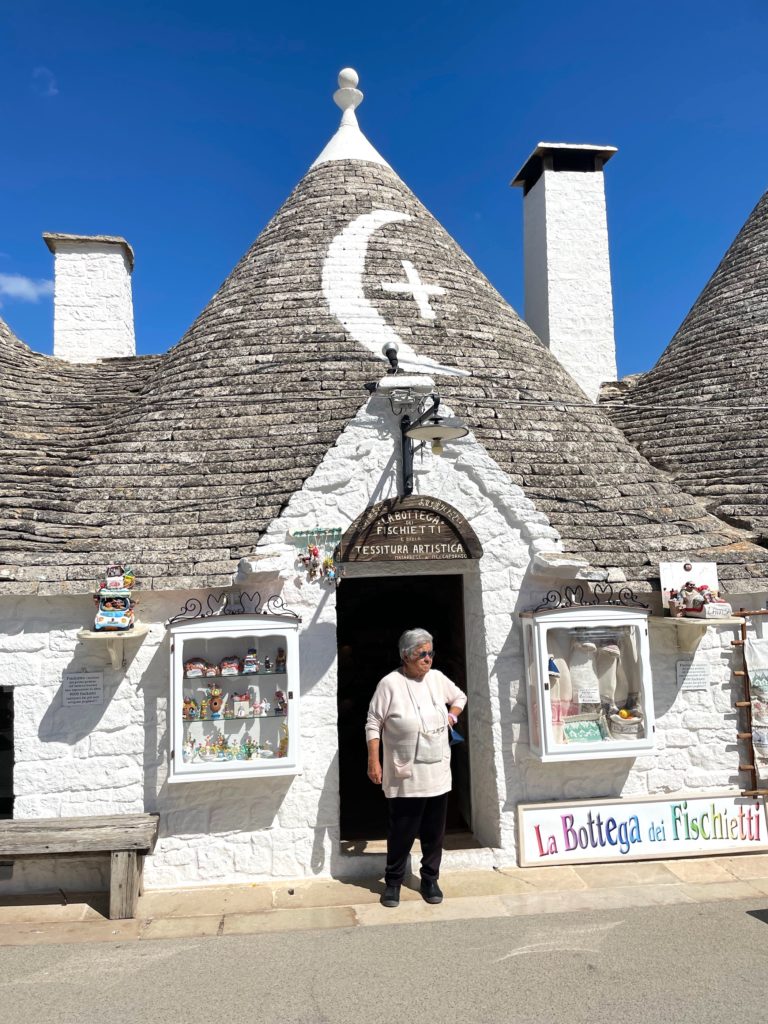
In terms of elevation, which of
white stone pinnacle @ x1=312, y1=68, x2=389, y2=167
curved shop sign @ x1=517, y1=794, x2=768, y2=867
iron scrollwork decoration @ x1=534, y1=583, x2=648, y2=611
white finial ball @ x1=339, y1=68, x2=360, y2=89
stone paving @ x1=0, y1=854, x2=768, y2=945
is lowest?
stone paving @ x1=0, y1=854, x2=768, y2=945

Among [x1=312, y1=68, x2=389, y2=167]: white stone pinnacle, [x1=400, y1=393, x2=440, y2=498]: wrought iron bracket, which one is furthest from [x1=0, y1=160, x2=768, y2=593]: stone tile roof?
[x1=312, y1=68, x2=389, y2=167]: white stone pinnacle

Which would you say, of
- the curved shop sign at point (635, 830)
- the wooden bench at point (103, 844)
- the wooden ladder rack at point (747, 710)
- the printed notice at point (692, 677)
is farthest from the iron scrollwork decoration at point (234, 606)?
the wooden ladder rack at point (747, 710)

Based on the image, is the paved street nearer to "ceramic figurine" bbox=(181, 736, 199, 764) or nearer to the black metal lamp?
"ceramic figurine" bbox=(181, 736, 199, 764)

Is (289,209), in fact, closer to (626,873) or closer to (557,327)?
(557,327)

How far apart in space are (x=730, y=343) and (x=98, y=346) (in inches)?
308

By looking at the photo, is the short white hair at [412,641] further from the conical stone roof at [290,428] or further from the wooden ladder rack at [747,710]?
the wooden ladder rack at [747,710]

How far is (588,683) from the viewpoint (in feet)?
17.2

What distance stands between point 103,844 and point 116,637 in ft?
4.05

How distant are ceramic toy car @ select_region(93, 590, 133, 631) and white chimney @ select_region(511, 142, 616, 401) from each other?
6.94m

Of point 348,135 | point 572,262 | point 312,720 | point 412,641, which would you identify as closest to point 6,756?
point 312,720

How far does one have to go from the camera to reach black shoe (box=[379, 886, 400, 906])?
4.54 meters

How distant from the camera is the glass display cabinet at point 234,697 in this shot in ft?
15.7

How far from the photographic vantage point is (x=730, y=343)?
841 centimetres

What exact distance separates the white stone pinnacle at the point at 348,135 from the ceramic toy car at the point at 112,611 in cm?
572
